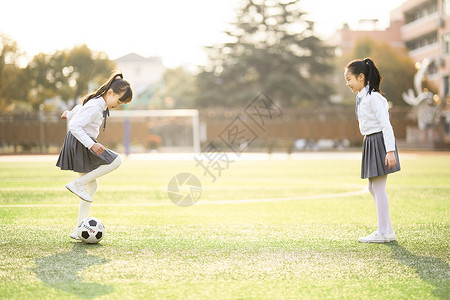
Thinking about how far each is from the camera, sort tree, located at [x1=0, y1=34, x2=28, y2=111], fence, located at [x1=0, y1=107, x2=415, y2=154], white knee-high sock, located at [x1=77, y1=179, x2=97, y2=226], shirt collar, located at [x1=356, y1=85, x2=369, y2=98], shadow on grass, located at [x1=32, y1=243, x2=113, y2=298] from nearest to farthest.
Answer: shadow on grass, located at [x1=32, y1=243, x2=113, y2=298]
shirt collar, located at [x1=356, y1=85, x2=369, y2=98]
white knee-high sock, located at [x1=77, y1=179, x2=97, y2=226]
fence, located at [x1=0, y1=107, x2=415, y2=154]
tree, located at [x1=0, y1=34, x2=28, y2=111]

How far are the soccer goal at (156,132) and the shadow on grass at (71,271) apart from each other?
30.9 metres

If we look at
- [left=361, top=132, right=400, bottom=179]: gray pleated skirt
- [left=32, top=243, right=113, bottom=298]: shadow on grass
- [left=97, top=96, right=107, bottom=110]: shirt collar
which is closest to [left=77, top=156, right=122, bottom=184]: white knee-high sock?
[left=97, top=96, right=107, bottom=110]: shirt collar

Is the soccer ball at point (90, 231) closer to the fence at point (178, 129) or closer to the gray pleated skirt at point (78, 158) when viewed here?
the gray pleated skirt at point (78, 158)

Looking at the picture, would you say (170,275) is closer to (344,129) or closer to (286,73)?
(344,129)

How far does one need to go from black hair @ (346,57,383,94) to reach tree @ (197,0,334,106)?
138 feet

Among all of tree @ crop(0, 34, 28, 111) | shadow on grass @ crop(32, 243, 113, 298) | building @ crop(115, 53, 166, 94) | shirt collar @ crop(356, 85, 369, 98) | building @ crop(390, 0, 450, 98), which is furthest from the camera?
building @ crop(115, 53, 166, 94)

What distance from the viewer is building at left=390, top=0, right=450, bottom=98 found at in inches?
1933

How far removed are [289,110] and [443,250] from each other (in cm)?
3764

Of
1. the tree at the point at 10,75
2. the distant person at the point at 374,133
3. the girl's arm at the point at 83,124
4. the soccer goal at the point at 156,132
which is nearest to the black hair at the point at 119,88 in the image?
the girl's arm at the point at 83,124

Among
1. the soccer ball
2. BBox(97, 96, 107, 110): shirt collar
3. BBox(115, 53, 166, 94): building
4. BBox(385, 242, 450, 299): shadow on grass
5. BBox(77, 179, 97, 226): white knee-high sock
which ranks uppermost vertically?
BBox(115, 53, 166, 94): building

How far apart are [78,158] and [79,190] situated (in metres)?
0.33

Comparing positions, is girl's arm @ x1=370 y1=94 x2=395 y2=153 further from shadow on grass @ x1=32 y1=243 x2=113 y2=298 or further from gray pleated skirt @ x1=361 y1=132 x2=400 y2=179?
shadow on grass @ x1=32 y1=243 x2=113 y2=298

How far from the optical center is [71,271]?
434 cm

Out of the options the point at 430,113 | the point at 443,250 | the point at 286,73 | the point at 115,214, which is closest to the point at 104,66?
the point at 286,73
